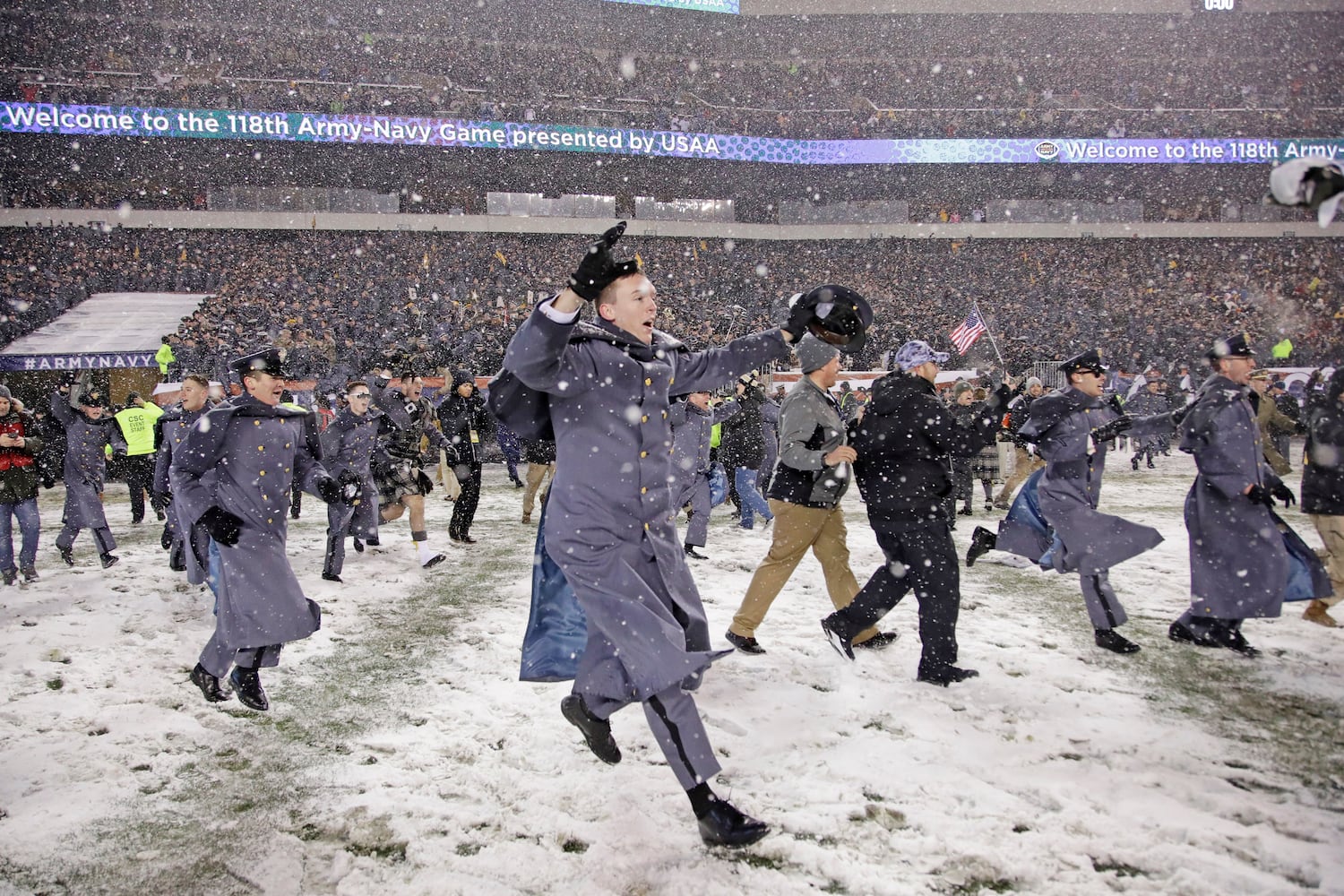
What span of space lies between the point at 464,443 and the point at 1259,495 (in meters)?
7.54

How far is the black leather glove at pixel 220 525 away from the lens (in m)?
4.04

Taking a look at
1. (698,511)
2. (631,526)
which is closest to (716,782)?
(631,526)

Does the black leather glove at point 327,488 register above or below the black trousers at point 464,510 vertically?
above

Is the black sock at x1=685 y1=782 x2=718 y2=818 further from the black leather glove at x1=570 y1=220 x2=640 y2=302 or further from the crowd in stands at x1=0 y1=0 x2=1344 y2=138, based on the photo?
the crowd in stands at x1=0 y1=0 x2=1344 y2=138

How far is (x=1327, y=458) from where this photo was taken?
18.9ft

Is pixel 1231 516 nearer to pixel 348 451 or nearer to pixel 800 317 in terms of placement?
pixel 800 317

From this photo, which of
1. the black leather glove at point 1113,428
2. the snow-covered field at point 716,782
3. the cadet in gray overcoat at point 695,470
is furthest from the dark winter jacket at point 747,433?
the black leather glove at point 1113,428

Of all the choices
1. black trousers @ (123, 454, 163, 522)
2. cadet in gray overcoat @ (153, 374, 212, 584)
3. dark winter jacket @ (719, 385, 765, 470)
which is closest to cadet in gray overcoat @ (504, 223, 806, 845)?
cadet in gray overcoat @ (153, 374, 212, 584)

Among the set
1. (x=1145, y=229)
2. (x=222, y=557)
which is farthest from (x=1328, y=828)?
(x=1145, y=229)

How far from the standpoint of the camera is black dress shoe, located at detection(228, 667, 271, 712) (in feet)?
13.9

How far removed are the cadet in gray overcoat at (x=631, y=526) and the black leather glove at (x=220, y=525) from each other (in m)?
1.99

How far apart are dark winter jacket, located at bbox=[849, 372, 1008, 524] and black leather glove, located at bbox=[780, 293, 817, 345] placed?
5.52ft

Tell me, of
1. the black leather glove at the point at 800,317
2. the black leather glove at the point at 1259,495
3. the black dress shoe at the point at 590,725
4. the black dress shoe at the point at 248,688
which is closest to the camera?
the black leather glove at the point at 800,317

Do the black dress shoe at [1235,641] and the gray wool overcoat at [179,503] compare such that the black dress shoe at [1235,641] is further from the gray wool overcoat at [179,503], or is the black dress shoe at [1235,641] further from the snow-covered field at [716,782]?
the gray wool overcoat at [179,503]
